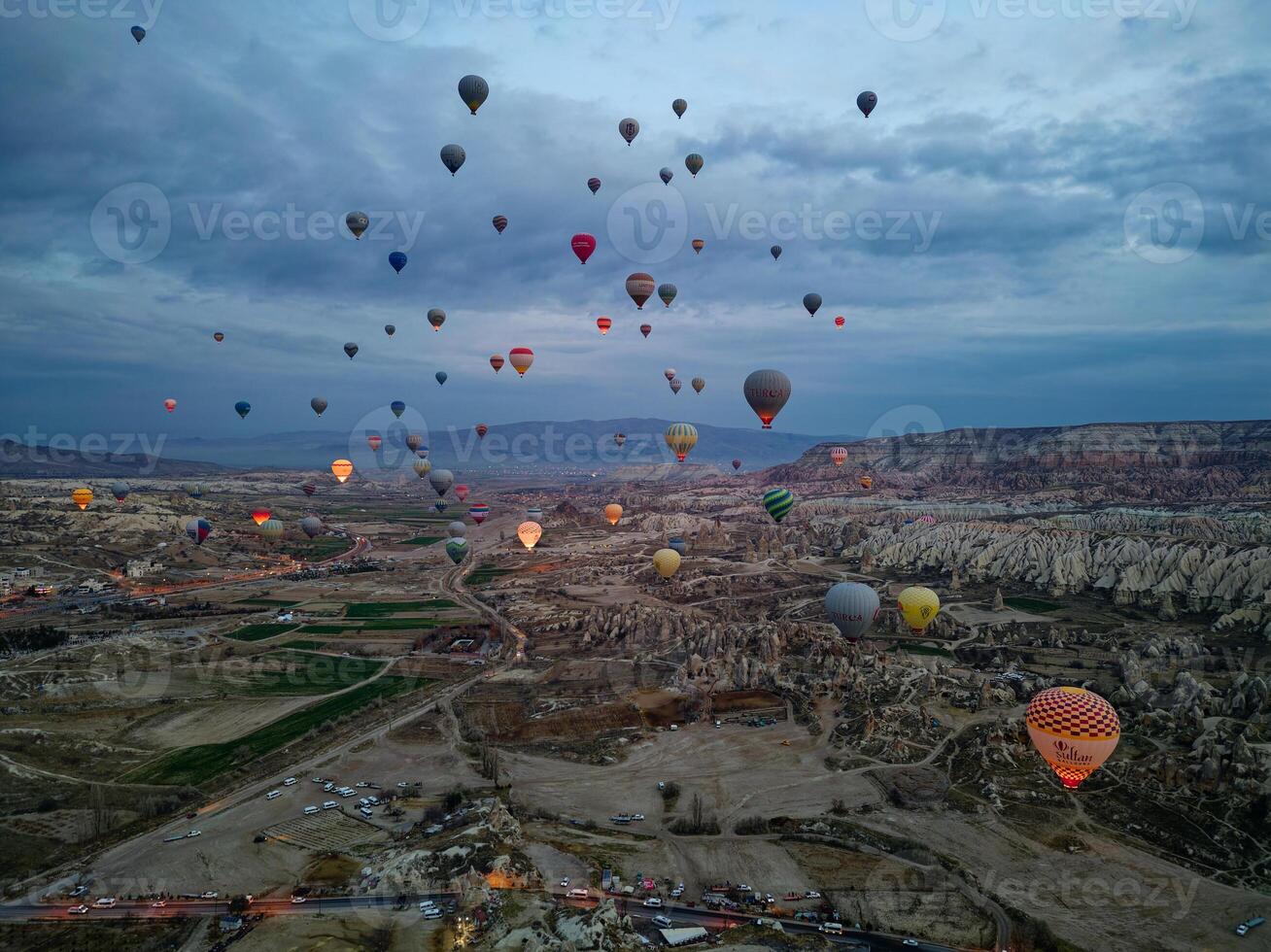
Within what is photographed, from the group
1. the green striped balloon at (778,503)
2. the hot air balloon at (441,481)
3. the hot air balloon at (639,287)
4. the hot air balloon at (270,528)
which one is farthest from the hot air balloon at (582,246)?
the hot air balloon at (270,528)

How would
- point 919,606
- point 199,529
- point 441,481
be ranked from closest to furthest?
point 919,606 → point 199,529 → point 441,481

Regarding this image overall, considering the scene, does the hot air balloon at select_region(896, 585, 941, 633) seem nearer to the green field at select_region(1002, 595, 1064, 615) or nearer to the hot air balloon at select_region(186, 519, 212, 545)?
the green field at select_region(1002, 595, 1064, 615)

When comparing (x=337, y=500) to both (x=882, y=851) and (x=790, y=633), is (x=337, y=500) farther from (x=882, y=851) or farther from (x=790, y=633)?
(x=882, y=851)

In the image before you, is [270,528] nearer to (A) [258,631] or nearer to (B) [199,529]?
(B) [199,529]

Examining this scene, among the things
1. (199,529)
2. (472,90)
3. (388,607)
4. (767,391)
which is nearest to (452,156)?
(472,90)

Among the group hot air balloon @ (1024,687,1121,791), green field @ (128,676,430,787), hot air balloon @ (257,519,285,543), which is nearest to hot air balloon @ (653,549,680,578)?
green field @ (128,676,430,787)
